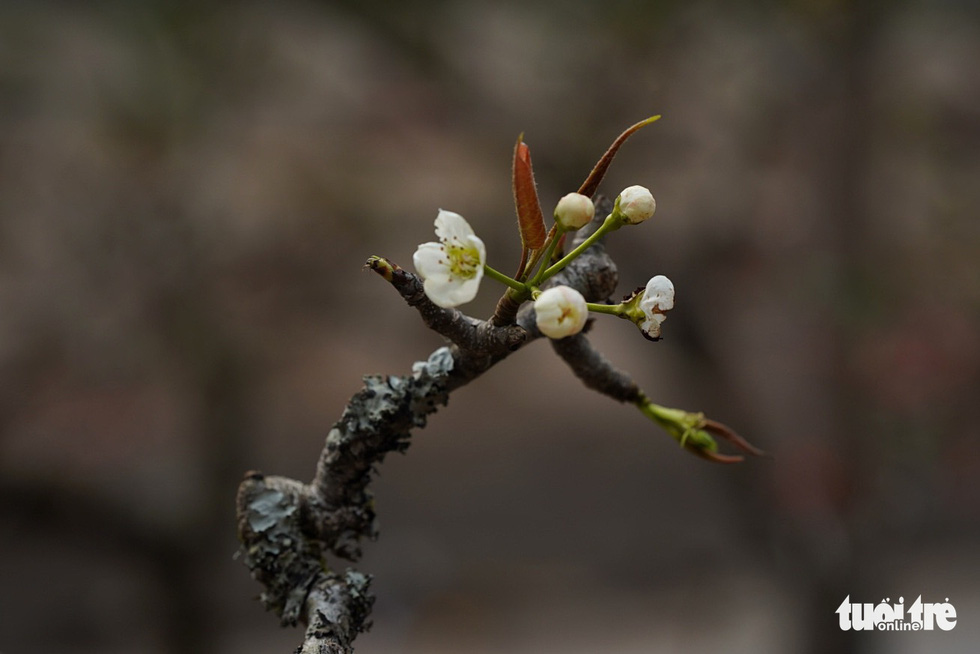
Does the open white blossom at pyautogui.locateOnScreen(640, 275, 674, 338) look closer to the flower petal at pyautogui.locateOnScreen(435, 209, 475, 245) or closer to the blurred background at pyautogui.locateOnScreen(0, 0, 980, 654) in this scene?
the flower petal at pyautogui.locateOnScreen(435, 209, 475, 245)

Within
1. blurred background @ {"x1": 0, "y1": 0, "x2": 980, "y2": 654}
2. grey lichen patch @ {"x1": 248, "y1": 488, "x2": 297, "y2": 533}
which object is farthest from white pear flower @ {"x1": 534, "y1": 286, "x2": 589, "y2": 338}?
blurred background @ {"x1": 0, "y1": 0, "x2": 980, "y2": 654}

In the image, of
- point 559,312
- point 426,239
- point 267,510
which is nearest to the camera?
point 559,312

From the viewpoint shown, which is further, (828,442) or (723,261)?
(723,261)

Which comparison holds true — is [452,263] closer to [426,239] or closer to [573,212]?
[573,212]

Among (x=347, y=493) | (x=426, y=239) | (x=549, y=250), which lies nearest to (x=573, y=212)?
(x=549, y=250)

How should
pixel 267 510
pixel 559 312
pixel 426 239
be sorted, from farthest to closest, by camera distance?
pixel 426 239 < pixel 267 510 < pixel 559 312

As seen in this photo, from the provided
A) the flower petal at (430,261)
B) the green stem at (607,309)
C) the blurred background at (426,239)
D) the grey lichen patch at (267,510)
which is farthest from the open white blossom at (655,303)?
the blurred background at (426,239)

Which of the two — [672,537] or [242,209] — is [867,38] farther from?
[672,537]

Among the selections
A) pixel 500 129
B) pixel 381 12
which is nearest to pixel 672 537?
pixel 500 129
